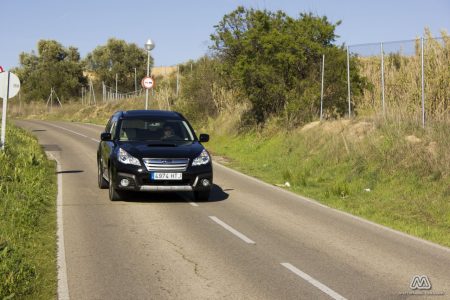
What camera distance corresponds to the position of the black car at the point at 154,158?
11.9 metres

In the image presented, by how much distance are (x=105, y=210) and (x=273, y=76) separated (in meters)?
13.1

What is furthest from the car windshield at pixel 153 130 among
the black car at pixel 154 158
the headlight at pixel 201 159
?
the headlight at pixel 201 159

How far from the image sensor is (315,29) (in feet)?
77.2

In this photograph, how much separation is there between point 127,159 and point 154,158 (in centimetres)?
54

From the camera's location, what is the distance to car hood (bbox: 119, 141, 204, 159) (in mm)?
12000

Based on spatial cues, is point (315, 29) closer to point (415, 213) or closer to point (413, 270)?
point (415, 213)

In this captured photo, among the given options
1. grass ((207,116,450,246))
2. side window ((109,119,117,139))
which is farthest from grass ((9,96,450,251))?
side window ((109,119,117,139))

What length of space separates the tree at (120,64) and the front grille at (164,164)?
195 ft

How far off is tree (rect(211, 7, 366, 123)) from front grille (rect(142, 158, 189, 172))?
37.7 ft

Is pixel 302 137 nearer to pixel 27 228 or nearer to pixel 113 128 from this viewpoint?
pixel 113 128

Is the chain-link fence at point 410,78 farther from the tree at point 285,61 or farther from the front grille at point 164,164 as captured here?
the front grille at point 164,164

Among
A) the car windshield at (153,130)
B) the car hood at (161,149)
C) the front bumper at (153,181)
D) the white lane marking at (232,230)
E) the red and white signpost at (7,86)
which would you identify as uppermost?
the red and white signpost at (7,86)

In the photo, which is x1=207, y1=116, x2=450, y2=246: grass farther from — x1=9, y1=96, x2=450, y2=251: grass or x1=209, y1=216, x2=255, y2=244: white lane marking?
x1=209, y1=216, x2=255, y2=244: white lane marking

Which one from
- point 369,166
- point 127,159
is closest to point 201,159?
point 127,159
